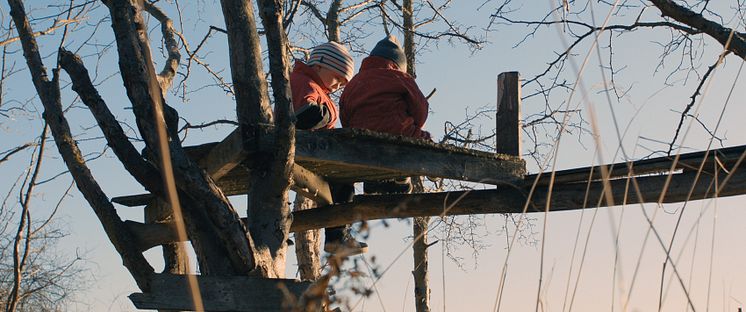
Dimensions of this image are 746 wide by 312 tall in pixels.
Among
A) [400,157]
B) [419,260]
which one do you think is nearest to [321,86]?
[400,157]

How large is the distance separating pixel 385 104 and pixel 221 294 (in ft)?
5.90

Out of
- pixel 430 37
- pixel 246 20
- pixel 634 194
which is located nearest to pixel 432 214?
pixel 634 194

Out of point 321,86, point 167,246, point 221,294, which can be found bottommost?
point 221,294

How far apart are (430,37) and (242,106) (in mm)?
6783

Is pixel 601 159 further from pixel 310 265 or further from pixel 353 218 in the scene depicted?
pixel 310 265

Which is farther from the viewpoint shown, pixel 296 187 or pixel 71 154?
pixel 296 187

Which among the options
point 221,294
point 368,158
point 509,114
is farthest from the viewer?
point 509,114

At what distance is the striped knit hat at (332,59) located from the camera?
248 inches

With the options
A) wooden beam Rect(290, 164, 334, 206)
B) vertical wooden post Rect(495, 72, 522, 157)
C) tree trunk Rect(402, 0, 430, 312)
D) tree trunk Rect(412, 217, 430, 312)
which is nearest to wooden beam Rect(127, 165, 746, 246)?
wooden beam Rect(290, 164, 334, 206)

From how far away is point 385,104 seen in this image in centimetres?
605

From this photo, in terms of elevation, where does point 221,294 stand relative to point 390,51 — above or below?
below

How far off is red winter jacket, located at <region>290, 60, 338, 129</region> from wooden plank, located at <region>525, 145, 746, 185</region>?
1.23 metres

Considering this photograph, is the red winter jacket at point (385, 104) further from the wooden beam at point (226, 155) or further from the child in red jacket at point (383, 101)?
the wooden beam at point (226, 155)

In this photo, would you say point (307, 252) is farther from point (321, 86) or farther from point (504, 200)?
point (504, 200)
